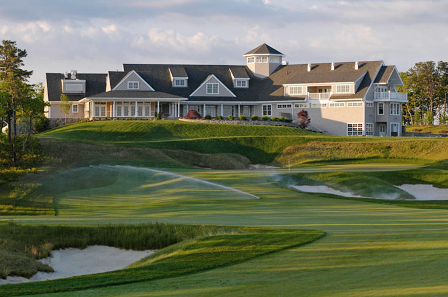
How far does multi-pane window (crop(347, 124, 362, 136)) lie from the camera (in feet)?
237

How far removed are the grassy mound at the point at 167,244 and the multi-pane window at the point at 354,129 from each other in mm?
58548

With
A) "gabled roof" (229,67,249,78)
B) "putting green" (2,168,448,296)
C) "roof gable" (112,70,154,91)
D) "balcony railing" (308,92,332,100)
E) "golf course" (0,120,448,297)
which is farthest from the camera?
"gabled roof" (229,67,249,78)

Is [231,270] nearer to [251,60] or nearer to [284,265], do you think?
[284,265]

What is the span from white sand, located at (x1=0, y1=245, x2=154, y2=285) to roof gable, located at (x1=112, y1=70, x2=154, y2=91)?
61.2 meters

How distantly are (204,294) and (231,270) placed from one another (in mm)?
1863

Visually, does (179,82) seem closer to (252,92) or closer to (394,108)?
(252,92)

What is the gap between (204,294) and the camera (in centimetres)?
941

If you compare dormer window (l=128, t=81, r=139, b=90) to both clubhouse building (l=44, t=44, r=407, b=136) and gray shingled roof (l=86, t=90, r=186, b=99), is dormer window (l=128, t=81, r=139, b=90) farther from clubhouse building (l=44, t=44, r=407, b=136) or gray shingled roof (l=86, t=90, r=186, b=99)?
gray shingled roof (l=86, t=90, r=186, b=99)

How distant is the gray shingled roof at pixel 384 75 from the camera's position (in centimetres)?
7375

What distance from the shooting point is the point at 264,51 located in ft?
274

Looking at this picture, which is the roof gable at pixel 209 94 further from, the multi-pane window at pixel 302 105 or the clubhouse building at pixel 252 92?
the multi-pane window at pixel 302 105

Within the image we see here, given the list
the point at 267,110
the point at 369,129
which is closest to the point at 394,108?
the point at 369,129

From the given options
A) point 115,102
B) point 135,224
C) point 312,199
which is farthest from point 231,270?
point 115,102

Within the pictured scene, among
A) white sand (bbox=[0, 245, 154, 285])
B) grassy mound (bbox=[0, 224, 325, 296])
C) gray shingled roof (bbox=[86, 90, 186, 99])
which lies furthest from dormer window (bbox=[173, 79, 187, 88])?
white sand (bbox=[0, 245, 154, 285])
